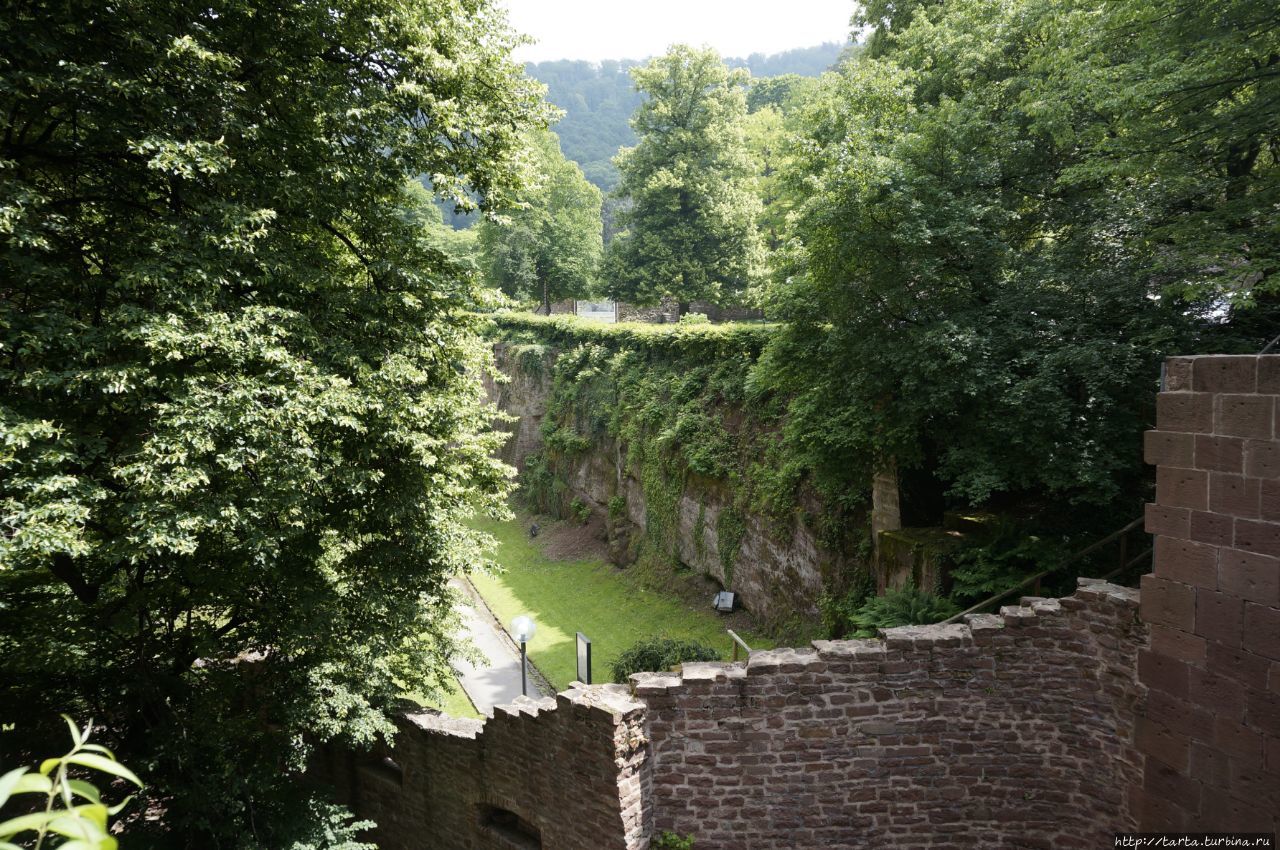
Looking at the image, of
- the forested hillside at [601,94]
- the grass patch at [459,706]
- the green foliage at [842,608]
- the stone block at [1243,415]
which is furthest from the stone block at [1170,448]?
the forested hillside at [601,94]

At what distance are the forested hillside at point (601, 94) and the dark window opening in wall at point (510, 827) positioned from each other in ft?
354

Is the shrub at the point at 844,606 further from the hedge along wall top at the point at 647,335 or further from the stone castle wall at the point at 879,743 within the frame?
the hedge along wall top at the point at 647,335

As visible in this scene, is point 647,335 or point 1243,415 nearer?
point 1243,415

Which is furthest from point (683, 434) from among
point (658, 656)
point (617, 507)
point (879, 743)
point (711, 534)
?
point (879, 743)

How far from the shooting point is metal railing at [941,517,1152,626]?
8041 mm

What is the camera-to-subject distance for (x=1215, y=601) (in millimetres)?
5641

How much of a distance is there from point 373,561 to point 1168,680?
28.1ft

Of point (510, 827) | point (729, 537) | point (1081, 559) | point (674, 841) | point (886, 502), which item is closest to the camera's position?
point (674, 841)

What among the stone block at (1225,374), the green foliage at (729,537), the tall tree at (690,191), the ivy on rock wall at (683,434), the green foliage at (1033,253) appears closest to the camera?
the stone block at (1225,374)

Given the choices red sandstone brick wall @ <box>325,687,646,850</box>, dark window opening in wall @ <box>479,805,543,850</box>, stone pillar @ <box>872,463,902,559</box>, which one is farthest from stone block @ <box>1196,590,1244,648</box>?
dark window opening in wall @ <box>479,805,543,850</box>

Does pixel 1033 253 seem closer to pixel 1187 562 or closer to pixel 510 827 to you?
pixel 1187 562

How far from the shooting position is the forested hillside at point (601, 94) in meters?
129

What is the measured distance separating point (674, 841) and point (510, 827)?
112 inches

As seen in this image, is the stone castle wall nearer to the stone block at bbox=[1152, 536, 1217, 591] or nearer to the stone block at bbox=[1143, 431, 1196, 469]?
the stone block at bbox=[1152, 536, 1217, 591]
